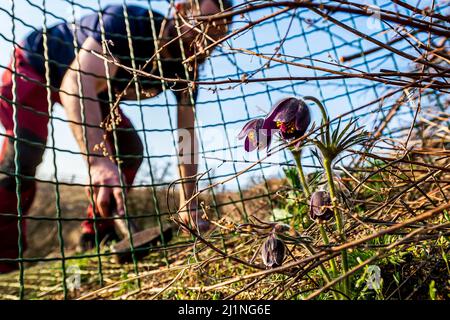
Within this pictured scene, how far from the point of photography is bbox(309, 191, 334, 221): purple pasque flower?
727mm

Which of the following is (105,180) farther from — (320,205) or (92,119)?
(320,205)

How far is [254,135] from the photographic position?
0.80 m

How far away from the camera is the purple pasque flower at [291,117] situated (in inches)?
29.2

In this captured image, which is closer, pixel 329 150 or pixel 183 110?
pixel 329 150

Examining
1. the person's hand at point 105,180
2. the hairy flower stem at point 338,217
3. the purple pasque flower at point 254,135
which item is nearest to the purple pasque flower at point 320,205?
the hairy flower stem at point 338,217

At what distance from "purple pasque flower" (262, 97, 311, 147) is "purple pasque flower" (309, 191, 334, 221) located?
0.35 feet

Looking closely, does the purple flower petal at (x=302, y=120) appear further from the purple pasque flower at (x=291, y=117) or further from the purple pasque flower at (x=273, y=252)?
the purple pasque flower at (x=273, y=252)

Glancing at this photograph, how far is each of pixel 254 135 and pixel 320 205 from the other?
17 cm

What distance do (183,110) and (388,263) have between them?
209 cm

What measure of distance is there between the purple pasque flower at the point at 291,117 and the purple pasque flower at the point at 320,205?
0.35 feet

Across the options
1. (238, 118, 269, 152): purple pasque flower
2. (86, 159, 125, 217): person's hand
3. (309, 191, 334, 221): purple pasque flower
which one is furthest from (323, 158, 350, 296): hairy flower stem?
(86, 159, 125, 217): person's hand
